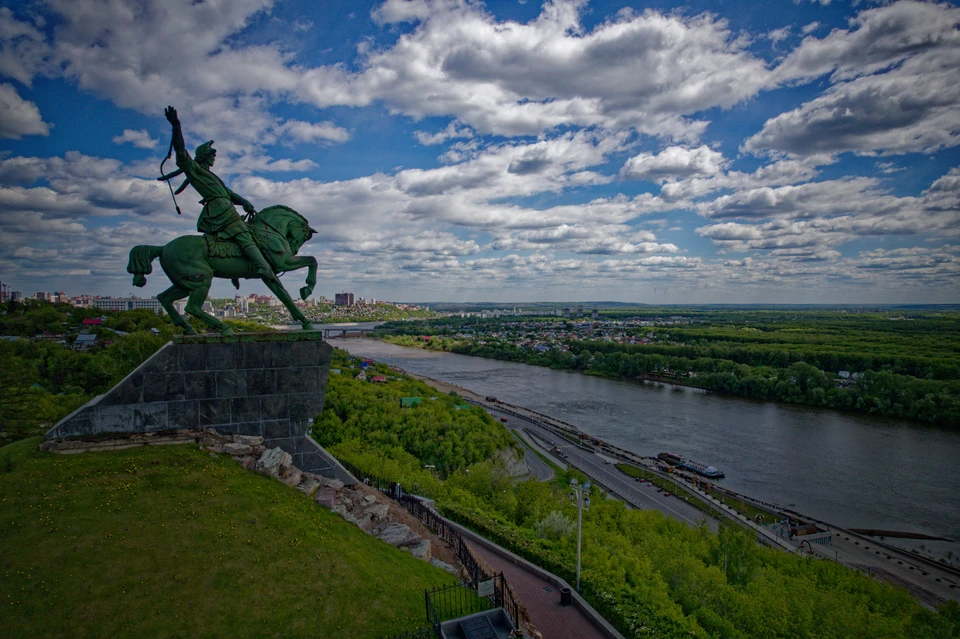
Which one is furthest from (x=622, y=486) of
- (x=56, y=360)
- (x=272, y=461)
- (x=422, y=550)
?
(x=56, y=360)

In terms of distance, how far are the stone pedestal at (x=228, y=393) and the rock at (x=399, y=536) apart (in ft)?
8.09

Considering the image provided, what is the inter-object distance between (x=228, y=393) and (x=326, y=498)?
333 cm

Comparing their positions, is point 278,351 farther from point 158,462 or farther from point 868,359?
point 868,359

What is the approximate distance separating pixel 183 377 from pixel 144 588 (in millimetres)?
4910

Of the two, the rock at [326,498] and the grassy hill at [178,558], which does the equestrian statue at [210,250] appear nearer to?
the grassy hill at [178,558]

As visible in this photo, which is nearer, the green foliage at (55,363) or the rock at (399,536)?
the rock at (399,536)

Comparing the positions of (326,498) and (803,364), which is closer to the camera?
(326,498)

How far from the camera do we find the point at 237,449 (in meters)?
11.1

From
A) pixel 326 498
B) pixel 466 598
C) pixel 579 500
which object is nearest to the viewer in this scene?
pixel 466 598

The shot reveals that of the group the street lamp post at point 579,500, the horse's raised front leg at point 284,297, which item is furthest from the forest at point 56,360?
the street lamp post at point 579,500

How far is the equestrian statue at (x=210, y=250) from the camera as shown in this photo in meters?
11.7

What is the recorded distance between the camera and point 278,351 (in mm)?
12109

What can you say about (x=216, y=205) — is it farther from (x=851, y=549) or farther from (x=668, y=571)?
(x=851, y=549)

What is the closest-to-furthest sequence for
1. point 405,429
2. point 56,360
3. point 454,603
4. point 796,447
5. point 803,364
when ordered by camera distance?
1. point 454,603
2. point 405,429
3. point 56,360
4. point 796,447
5. point 803,364
